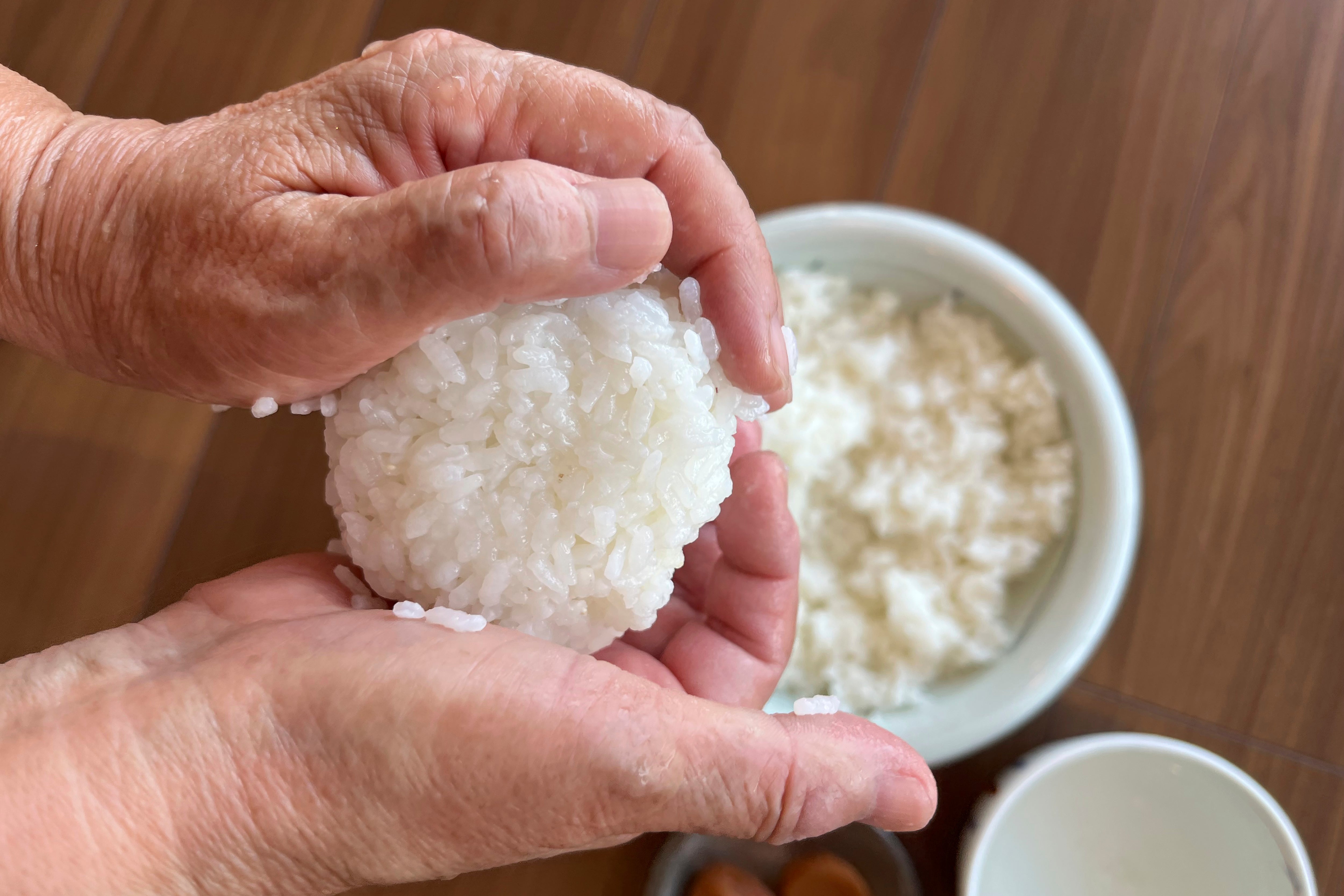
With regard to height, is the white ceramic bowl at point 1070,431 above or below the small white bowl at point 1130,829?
above

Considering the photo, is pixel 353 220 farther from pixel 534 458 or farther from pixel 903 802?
pixel 903 802

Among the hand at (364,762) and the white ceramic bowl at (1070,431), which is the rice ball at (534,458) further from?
the white ceramic bowl at (1070,431)

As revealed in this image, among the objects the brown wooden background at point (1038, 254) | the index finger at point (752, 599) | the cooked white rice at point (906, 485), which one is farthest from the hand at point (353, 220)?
the brown wooden background at point (1038, 254)

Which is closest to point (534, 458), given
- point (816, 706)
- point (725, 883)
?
point (816, 706)

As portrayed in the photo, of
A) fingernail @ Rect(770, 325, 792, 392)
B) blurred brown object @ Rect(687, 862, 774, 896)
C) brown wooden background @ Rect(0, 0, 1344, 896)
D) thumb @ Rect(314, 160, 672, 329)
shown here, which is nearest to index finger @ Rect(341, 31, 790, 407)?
fingernail @ Rect(770, 325, 792, 392)

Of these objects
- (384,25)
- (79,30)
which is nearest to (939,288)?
(384,25)

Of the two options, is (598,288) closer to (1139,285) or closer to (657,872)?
(657,872)
